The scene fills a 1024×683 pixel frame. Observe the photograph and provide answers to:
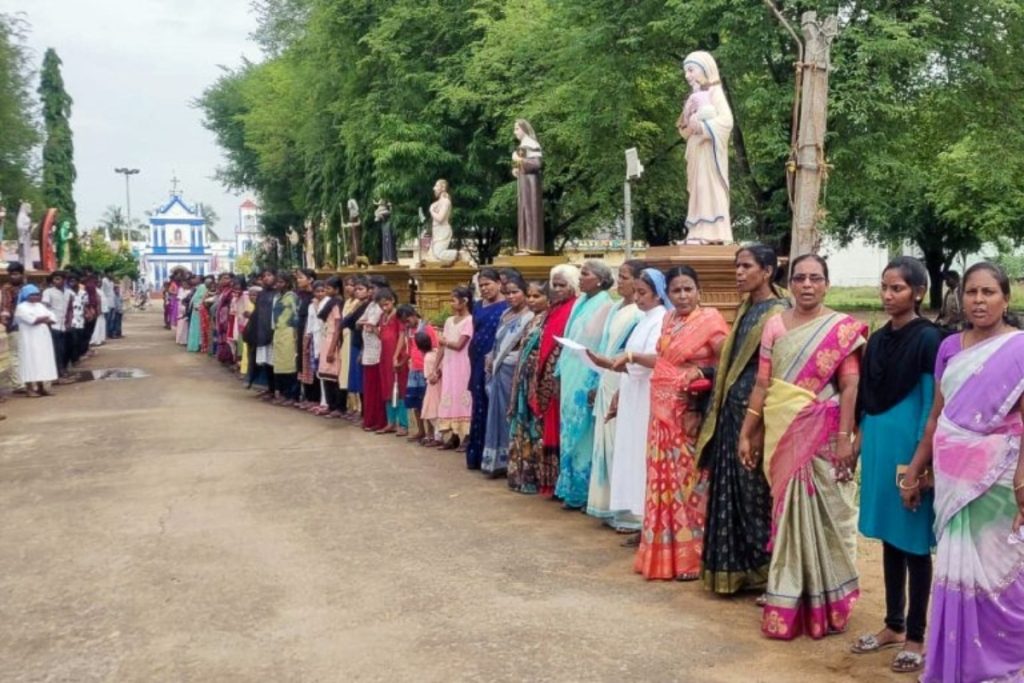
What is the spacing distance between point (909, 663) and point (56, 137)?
55.8 metres

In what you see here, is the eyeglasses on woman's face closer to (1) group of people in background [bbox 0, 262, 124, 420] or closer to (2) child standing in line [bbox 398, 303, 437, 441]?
(2) child standing in line [bbox 398, 303, 437, 441]

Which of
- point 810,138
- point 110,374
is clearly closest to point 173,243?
point 110,374

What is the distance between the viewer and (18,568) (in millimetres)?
5855

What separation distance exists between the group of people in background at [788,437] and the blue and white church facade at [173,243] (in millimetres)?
87945

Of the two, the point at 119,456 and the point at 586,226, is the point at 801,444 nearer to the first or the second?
the point at 119,456

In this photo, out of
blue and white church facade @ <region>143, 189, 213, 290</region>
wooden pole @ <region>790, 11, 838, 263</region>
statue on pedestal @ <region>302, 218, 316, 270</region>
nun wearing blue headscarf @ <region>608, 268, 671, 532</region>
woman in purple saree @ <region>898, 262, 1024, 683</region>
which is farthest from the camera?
blue and white church facade @ <region>143, 189, 213, 290</region>

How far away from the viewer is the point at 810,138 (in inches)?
276

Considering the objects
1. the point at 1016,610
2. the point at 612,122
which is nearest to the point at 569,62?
the point at 612,122

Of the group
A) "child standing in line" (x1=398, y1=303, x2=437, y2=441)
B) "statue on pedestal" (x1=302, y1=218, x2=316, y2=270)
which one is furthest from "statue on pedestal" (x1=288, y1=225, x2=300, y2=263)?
"child standing in line" (x1=398, y1=303, x2=437, y2=441)

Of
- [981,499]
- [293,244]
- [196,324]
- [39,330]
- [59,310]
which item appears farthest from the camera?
[293,244]

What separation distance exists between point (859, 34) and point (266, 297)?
9581 millimetres

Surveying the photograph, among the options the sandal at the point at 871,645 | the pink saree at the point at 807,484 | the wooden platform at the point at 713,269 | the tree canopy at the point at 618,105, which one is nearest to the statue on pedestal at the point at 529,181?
the wooden platform at the point at 713,269

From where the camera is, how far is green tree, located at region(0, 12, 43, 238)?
30109 mm

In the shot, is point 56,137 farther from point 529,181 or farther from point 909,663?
point 909,663
